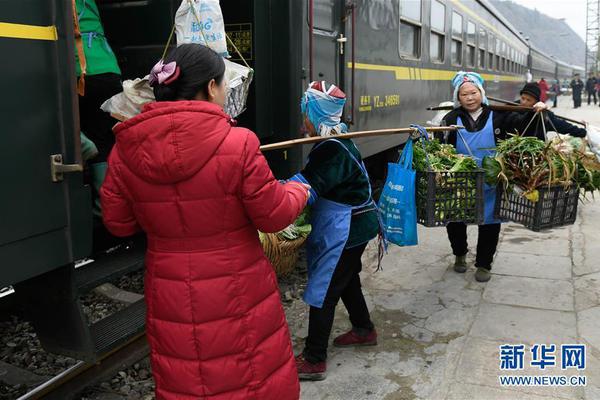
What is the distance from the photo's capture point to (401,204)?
3395 mm

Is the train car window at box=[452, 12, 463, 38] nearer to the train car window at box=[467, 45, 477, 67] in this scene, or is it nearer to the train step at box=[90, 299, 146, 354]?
the train car window at box=[467, 45, 477, 67]

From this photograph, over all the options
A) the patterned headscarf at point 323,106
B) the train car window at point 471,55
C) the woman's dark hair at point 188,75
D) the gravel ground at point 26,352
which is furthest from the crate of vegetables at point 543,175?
the train car window at point 471,55

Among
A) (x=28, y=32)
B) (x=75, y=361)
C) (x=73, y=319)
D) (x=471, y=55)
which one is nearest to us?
(x=28, y=32)

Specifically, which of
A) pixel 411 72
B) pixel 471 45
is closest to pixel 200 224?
pixel 411 72

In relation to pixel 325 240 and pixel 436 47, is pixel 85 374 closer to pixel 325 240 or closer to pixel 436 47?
pixel 325 240

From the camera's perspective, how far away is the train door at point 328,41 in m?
4.05

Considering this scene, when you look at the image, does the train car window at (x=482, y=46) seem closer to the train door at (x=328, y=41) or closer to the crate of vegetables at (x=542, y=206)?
the train door at (x=328, y=41)

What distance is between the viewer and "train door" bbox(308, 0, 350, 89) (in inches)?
159

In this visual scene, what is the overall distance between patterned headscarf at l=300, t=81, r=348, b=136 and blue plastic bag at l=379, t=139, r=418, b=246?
77 centimetres

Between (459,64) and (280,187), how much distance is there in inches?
309

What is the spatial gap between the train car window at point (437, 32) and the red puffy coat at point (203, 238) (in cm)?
580

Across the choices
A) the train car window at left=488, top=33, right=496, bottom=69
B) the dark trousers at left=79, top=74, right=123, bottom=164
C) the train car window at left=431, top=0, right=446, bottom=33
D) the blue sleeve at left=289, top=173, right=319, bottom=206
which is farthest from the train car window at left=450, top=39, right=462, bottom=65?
the blue sleeve at left=289, top=173, right=319, bottom=206

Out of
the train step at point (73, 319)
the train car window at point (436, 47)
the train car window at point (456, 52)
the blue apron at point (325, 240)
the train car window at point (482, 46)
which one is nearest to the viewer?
the train step at point (73, 319)

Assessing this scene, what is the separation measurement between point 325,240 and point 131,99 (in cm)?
121
